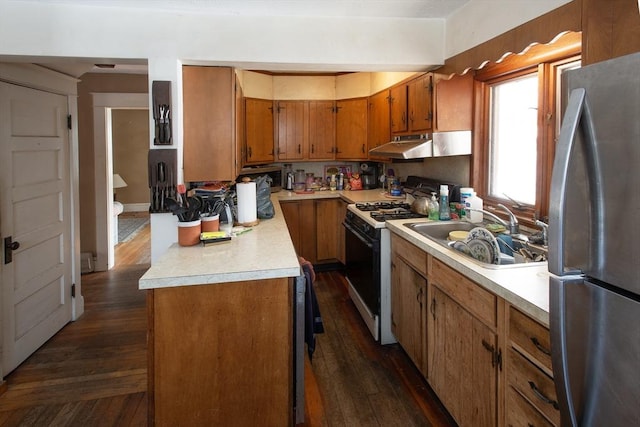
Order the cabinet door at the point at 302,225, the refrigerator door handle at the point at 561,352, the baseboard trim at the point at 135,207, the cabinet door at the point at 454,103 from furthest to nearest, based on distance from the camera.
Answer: the baseboard trim at the point at 135,207 < the cabinet door at the point at 302,225 < the cabinet door at the point at 454,103 < the refrigerator door handle at the point at 561,352

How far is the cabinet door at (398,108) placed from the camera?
10.7ft

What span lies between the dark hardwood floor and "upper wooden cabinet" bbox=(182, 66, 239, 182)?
1.40 m

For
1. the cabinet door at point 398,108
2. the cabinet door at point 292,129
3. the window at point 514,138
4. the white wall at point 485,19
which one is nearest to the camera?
the white wall at point 485,19

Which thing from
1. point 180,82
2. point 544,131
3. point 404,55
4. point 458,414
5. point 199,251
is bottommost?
point 458,414

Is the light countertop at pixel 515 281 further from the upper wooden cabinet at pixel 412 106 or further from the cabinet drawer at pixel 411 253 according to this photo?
the upper wooden cabinet at pixel 412 106

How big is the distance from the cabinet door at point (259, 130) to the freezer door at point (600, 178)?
3478 millimetres

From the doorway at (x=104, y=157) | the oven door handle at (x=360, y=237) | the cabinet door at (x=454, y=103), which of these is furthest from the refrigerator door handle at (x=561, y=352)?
the doorway at (x=104, y=157)

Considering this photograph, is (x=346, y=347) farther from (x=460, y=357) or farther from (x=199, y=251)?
(x=199, y=251)

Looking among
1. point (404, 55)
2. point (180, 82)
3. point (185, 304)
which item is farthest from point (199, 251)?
point (404, 55)

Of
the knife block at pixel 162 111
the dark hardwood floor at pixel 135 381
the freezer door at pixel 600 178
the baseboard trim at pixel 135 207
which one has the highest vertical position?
the knife block at pixel 162 111

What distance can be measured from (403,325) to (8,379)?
258 cm

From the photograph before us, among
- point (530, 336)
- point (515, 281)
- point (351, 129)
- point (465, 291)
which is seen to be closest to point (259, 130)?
point (351, 129)

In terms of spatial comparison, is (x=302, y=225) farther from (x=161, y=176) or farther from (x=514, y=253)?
(x=514, y=253)

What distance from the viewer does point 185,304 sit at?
169 cm
